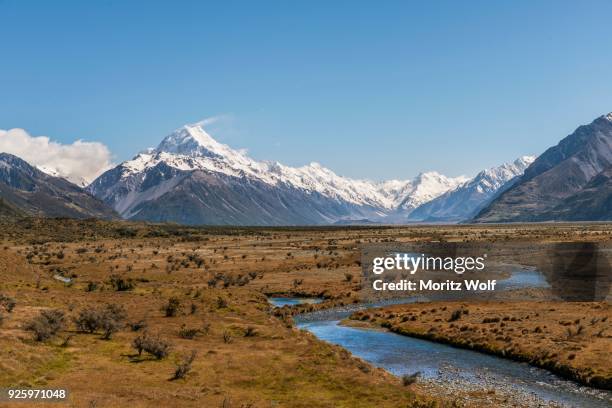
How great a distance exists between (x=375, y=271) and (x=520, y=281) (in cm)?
3004

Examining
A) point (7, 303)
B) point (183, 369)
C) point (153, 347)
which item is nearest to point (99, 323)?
point (153, 347)

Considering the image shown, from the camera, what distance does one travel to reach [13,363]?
37.0m

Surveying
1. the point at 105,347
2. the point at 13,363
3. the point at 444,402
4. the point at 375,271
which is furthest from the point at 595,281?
the point at 13,363

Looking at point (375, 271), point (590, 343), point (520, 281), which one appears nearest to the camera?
point (590, 343)

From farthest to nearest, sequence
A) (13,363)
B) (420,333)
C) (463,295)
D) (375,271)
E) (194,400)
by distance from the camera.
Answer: (375,271), (463,295), (420,333), (13,363), (194,400)

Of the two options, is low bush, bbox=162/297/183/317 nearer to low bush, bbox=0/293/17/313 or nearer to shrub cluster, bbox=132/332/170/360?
low bush, bbox=0/293/17/313

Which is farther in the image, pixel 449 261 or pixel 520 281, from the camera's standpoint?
pixel 449 261

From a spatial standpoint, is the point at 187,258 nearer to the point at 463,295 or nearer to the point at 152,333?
the point at 463,295

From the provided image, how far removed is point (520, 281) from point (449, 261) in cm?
3565

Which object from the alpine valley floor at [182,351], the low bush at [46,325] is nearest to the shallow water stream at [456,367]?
the alpine valley floor at [182,351]

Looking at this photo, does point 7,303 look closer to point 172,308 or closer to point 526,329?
point 172,308

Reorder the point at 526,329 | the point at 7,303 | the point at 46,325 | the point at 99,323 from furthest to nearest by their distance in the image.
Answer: the point at 7,303
the point at 526,329
the point at 99,323
the point at 46,325

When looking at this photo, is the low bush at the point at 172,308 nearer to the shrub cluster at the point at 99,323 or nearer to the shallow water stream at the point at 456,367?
the shrub cluster at the point at 99,323

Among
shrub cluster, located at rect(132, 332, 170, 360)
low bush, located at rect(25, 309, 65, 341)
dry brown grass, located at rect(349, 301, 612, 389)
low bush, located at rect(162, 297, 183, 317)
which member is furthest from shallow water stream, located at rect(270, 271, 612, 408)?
low bush, located at rect(25, 309, 65, 341)
